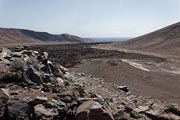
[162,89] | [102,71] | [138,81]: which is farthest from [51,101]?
[102,71]

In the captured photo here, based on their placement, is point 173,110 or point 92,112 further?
point 173,110

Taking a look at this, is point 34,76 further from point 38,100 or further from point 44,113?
point 44,113

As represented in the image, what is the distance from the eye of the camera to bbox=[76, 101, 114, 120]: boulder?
9.87 meters

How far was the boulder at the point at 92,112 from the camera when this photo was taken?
987cm

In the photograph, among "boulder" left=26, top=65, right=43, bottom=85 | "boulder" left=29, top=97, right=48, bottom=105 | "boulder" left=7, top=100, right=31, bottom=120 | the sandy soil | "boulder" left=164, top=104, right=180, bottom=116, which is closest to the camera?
"boulder" left=7, top=100, right=31, bottom=120

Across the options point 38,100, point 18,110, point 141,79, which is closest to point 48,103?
point 38,100

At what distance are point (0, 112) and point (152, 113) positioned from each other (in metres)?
5.46

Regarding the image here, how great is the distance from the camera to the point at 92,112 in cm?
993

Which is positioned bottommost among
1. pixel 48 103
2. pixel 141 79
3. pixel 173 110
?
pixel 141 79

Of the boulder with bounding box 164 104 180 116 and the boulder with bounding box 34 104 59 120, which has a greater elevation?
the boulder with bounding box 34 104 59 120

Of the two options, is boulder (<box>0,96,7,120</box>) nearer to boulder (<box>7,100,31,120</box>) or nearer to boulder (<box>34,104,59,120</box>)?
boulder (<box>7,100,31,120</box>)

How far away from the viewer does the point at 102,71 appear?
30203 millimetres

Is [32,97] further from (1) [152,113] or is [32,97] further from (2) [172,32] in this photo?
(2) [172,32]

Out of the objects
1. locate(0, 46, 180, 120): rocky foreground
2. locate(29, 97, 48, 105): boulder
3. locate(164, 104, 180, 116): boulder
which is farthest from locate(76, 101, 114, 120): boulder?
locate(164, 104, 180, 116): boulder
